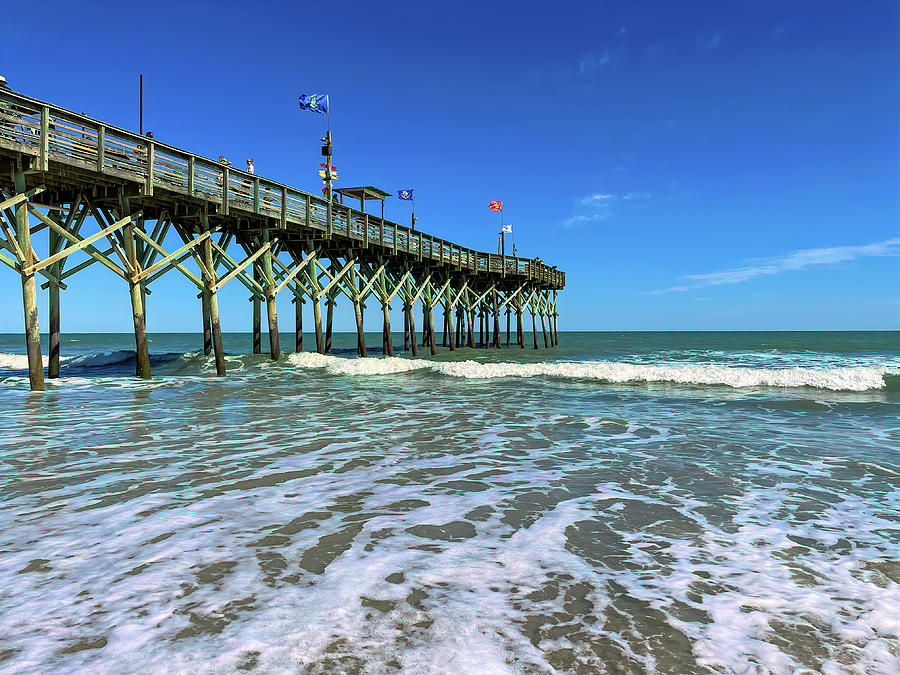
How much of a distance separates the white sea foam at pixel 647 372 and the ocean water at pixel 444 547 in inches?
294

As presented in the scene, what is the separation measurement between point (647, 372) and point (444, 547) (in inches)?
635

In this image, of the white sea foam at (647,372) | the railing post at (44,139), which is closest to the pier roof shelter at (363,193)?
the white sea foam at (647,372)

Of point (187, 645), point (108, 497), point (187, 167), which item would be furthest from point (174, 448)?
point (187, 167)

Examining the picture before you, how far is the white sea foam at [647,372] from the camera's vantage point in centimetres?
1600

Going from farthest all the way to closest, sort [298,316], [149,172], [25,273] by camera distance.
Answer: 1. [298,316]
2. [149,172]
3. [25,273]

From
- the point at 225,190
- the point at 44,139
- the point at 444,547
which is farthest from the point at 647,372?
the point at 44,139

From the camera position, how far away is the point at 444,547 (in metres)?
3.94

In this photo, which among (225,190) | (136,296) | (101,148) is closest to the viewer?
(101,148)

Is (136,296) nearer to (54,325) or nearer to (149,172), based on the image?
(54,325)

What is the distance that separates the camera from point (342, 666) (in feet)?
8.17

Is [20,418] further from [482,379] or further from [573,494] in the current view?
[482,379]

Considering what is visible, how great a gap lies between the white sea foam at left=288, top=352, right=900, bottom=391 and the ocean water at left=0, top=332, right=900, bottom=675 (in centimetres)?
746

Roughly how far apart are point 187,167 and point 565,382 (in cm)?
1277

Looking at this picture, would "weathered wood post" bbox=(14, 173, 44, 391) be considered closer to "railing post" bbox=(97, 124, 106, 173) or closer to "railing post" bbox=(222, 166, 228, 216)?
"railing post" bbox=(97, 124, 106, 173)
